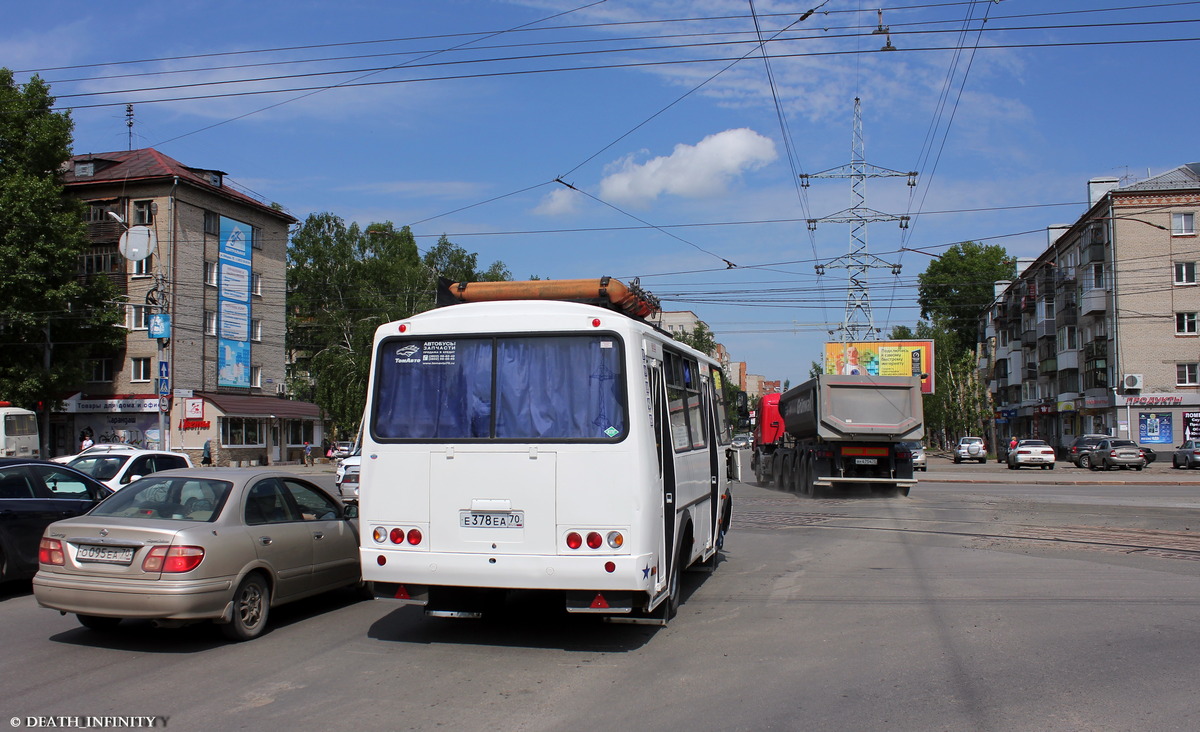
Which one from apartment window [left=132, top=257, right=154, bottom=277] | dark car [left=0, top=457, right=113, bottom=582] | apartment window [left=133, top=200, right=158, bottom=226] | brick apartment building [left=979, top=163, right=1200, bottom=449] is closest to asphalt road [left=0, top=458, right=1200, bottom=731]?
dark car [left=0, top=457, right=113, bottom=582]

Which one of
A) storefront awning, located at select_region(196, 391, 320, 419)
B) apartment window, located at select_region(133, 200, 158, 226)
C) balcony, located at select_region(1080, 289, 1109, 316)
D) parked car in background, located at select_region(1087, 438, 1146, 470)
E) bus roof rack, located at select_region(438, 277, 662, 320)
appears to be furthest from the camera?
balcony, located at select_region(1080, 289, 1109, 316)

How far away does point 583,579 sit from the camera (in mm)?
6949

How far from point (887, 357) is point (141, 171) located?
42351mm

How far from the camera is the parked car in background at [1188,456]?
41969mm

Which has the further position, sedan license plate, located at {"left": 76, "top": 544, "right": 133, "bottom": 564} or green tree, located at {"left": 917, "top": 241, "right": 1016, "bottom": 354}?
green tree, located at {"left": 917, "top": 241, "right": 1016, "bottom": 354}

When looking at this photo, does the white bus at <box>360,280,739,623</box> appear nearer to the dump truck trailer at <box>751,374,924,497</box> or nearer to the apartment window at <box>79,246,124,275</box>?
the dump truck trailer at <box>751,374,924,497</box>

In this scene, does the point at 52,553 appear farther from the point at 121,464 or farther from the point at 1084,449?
the point at 1084,449

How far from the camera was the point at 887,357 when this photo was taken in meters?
57.0

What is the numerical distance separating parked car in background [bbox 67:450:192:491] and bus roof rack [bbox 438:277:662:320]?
8.51m

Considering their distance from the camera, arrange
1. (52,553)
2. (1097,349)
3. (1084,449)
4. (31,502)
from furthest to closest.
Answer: (1097,349) < (1084,449) < (31,502) < (52,553)

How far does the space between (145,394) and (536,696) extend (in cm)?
4590

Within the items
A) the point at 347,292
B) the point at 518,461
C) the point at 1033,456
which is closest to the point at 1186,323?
the point at 1033,456

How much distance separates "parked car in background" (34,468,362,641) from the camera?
7035mm

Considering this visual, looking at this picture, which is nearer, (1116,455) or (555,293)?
(555,293)
